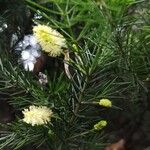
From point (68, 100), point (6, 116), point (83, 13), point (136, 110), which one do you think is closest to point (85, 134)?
point (68, 100)

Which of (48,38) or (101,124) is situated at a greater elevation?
(48,38)

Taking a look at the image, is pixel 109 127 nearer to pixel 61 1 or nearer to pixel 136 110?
pixel 136 110

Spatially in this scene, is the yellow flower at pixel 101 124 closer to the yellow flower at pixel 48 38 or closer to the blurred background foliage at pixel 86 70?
the blurred background foliage at pixel 86 70

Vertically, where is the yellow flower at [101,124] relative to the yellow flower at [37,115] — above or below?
below

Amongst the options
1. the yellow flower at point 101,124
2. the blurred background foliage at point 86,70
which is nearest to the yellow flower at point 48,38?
the blurred background foliage at point 86,70

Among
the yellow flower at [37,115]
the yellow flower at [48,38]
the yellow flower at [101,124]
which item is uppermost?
the yellow flower at [48,38]

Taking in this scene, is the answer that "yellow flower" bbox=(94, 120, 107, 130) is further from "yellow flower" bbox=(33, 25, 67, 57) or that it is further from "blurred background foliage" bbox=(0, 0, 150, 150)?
"yellow flower" bbox=(33, 25, 67, 57)

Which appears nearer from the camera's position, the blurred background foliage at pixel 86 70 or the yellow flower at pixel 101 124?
the blurred background foliage at pixel 86 70

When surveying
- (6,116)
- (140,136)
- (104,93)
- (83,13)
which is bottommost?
(140,136)
